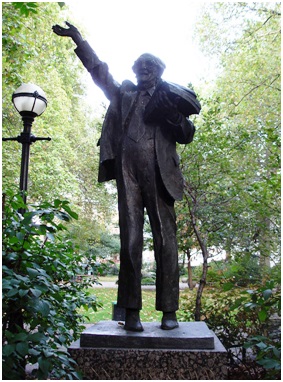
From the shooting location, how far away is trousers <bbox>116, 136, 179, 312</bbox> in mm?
2913

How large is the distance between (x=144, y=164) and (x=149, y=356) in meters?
1.34

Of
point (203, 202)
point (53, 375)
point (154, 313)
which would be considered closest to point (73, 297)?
point (53, 375)

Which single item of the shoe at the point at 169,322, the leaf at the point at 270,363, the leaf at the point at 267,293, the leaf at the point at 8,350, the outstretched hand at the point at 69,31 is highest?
the outstretched hand at the point at 69,31

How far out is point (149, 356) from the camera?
2.57 meters

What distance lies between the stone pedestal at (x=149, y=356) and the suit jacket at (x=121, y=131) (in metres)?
1.03

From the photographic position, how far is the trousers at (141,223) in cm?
291

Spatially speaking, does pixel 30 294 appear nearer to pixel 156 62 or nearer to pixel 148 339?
pixel 148 339

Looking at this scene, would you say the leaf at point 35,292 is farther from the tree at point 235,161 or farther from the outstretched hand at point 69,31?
the tree at point 235,161

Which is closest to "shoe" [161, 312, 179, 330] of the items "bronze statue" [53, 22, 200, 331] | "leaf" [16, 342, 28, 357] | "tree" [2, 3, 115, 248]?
"bronze statue" [53, 22, 200, 331]

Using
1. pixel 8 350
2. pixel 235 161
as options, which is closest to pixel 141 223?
pixel 8 350

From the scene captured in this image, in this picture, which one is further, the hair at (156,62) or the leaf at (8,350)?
the hair at (156,62)

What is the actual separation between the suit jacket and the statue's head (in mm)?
124

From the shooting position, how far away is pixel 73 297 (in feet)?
12.3

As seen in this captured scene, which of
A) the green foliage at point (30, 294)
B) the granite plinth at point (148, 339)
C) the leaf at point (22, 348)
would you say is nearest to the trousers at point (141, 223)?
the granite plinth at point (148, 339)
